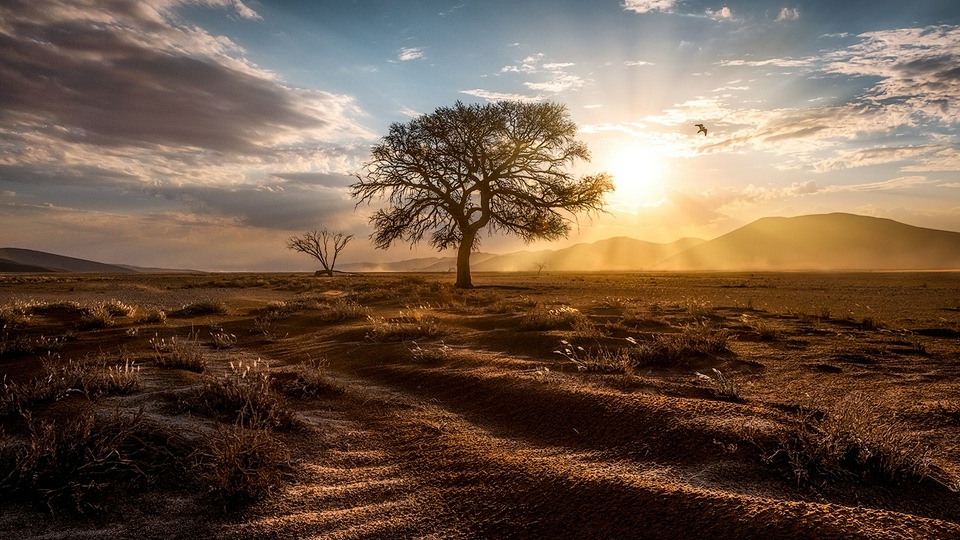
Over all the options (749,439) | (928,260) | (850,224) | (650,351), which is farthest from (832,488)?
(850,224)

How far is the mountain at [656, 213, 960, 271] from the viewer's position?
118562 millimetres

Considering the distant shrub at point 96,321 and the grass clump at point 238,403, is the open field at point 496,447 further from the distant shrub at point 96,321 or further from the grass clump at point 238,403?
the distant shrub at point 96,321

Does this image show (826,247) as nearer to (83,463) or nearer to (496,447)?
(496,447)

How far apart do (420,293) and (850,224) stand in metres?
166

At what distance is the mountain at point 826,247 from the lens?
119 metres

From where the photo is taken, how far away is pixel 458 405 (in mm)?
4820

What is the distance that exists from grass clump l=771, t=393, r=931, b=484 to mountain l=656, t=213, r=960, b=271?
12583 centimetres

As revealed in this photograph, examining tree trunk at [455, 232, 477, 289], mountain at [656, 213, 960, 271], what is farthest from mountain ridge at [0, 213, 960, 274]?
tree trunk at [455, 232, 477, 289]

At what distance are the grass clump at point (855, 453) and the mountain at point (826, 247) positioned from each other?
126 m

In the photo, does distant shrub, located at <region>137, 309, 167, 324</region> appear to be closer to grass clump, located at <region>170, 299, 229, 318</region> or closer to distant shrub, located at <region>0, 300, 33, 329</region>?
grass clump, located at <region>170, 299, 229, 318</region>

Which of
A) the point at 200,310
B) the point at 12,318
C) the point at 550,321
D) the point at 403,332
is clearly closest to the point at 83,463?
the point at 403,332

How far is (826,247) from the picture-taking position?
135 metres

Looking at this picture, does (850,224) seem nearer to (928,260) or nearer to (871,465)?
(928,260)

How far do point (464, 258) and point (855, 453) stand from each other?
2160 centimetres
